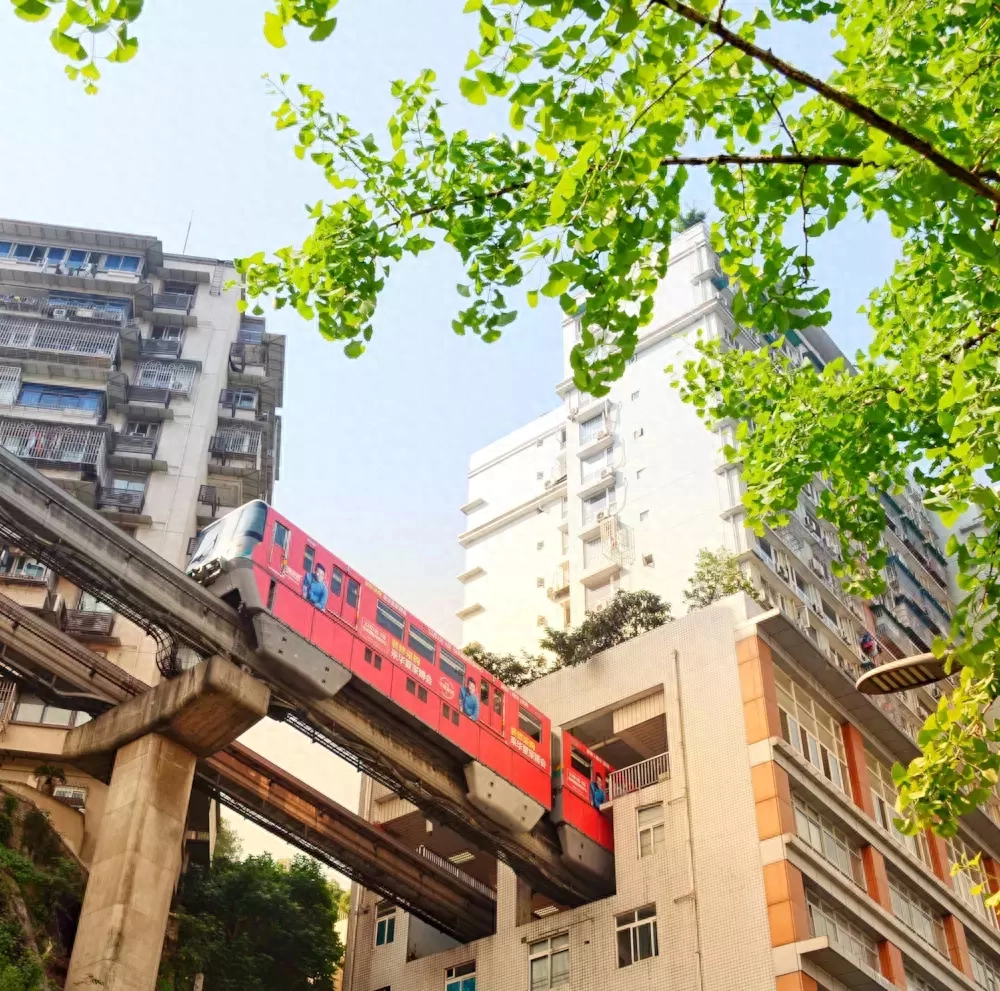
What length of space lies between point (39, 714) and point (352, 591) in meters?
13.7

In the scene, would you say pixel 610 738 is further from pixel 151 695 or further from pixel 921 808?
pixel 921 808

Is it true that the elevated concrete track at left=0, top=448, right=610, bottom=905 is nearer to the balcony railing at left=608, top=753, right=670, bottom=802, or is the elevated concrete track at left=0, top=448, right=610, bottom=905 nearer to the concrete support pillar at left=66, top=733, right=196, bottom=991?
the concrete support pillar at left=66, top=733, right=196, bottom=991

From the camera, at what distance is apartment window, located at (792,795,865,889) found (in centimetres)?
2533

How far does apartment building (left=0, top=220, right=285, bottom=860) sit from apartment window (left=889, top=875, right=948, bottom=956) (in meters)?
18.8

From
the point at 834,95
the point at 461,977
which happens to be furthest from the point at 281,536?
the point at 834,95

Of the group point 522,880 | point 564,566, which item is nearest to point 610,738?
point 522,880

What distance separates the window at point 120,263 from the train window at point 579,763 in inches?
1102

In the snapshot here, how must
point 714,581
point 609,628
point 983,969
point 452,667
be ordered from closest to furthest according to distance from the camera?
point 452,667
point 983,969
point 609,628
point 714,581

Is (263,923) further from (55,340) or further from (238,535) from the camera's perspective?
(55,340)

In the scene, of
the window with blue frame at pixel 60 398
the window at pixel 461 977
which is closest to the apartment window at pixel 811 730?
the window at pixel 461 977

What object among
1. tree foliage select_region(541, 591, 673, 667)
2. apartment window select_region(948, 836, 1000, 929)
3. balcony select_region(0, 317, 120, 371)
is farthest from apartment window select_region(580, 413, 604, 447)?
apartment window select_region(948, 836, 1000, 929)

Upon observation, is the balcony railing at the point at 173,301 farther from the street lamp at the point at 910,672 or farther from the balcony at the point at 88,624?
the street lamp at the point at 910,672

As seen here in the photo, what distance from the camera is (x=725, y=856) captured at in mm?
24375

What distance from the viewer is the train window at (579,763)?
27.7 m
